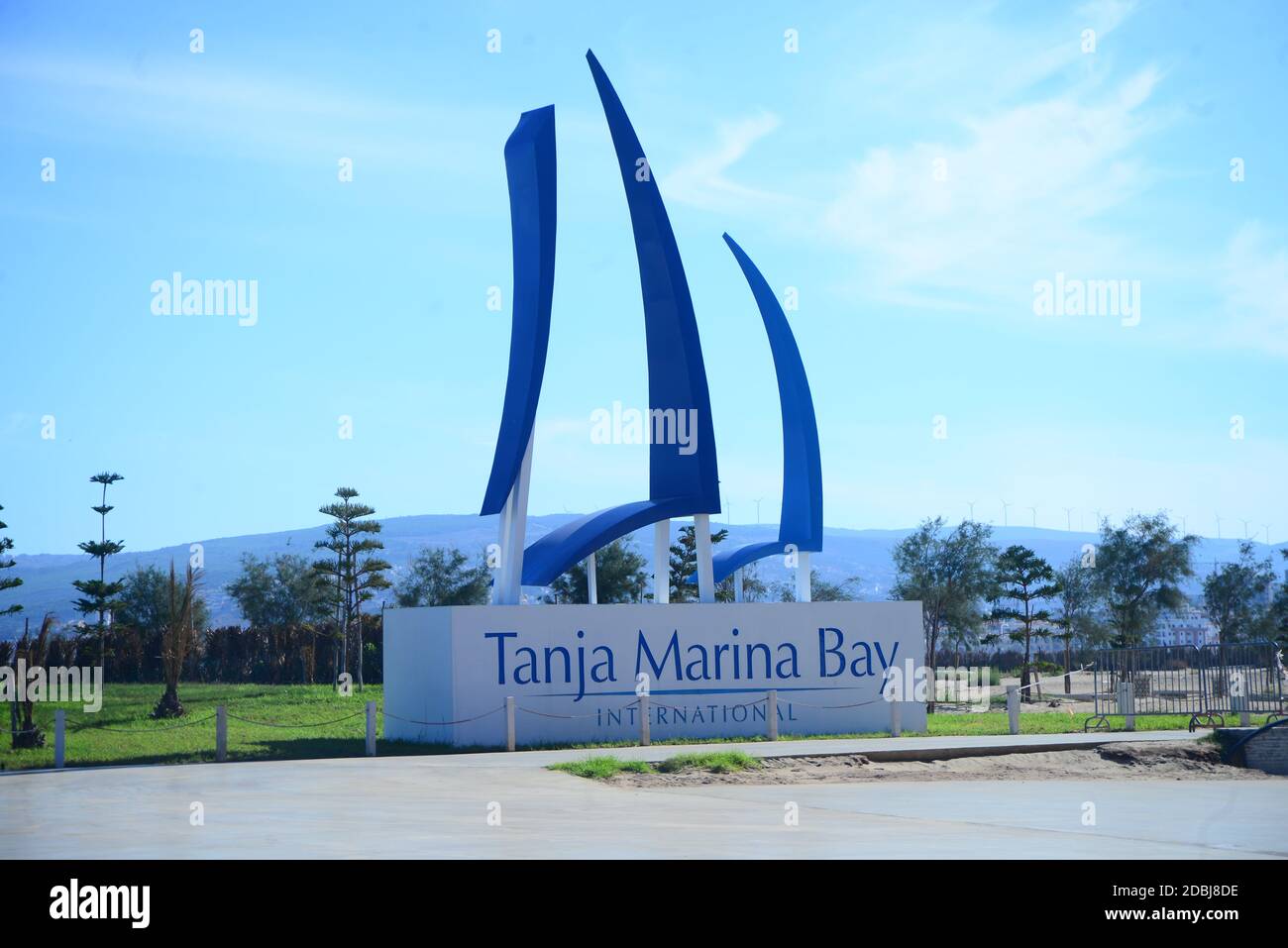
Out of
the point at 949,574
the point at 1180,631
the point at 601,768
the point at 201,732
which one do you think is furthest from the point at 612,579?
the point at 601,768

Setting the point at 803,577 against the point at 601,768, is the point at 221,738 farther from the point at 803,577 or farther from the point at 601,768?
the point at 803,577

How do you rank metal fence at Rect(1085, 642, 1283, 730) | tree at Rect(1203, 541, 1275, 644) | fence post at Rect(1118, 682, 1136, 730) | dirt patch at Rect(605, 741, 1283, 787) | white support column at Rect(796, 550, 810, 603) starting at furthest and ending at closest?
tree at Rect(1203, 541, 1275, 644), white support column at Rect(796, 550, 810, 603), metal fence at Rect(1085, 642, 1283, 730), fence post at Rect(1118, 682, 1136, 730), dirt patch at Rect(605, 741, 1283, 787)

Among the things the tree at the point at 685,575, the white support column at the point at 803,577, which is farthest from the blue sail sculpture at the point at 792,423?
the tree at the point at 685,575

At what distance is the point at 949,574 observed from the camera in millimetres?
62031

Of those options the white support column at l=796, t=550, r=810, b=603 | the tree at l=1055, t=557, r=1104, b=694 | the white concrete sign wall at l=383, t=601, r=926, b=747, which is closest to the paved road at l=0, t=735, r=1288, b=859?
the white concrete sign wall at l=383, t=601, r=926, b=747

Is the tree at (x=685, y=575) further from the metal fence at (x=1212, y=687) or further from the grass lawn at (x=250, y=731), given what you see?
the metal fence at (x=1212, y=687)

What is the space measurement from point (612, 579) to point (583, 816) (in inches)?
1876

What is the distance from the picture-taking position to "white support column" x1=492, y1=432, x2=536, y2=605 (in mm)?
26000

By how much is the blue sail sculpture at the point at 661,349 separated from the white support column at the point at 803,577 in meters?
4.44

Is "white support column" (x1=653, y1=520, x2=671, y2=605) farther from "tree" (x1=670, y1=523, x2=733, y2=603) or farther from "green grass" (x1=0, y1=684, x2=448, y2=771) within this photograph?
Result: "tree" (x1=670, y1=523, x2=733, y2=603)

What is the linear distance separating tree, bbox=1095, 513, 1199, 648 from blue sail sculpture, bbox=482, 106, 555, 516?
141 ft

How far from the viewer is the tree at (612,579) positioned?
61625 millimetres

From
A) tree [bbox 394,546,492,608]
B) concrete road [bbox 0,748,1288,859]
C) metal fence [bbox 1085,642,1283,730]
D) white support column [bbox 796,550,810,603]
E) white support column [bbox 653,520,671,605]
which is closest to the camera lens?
concrete road [bbox 0,748,1288,859]
